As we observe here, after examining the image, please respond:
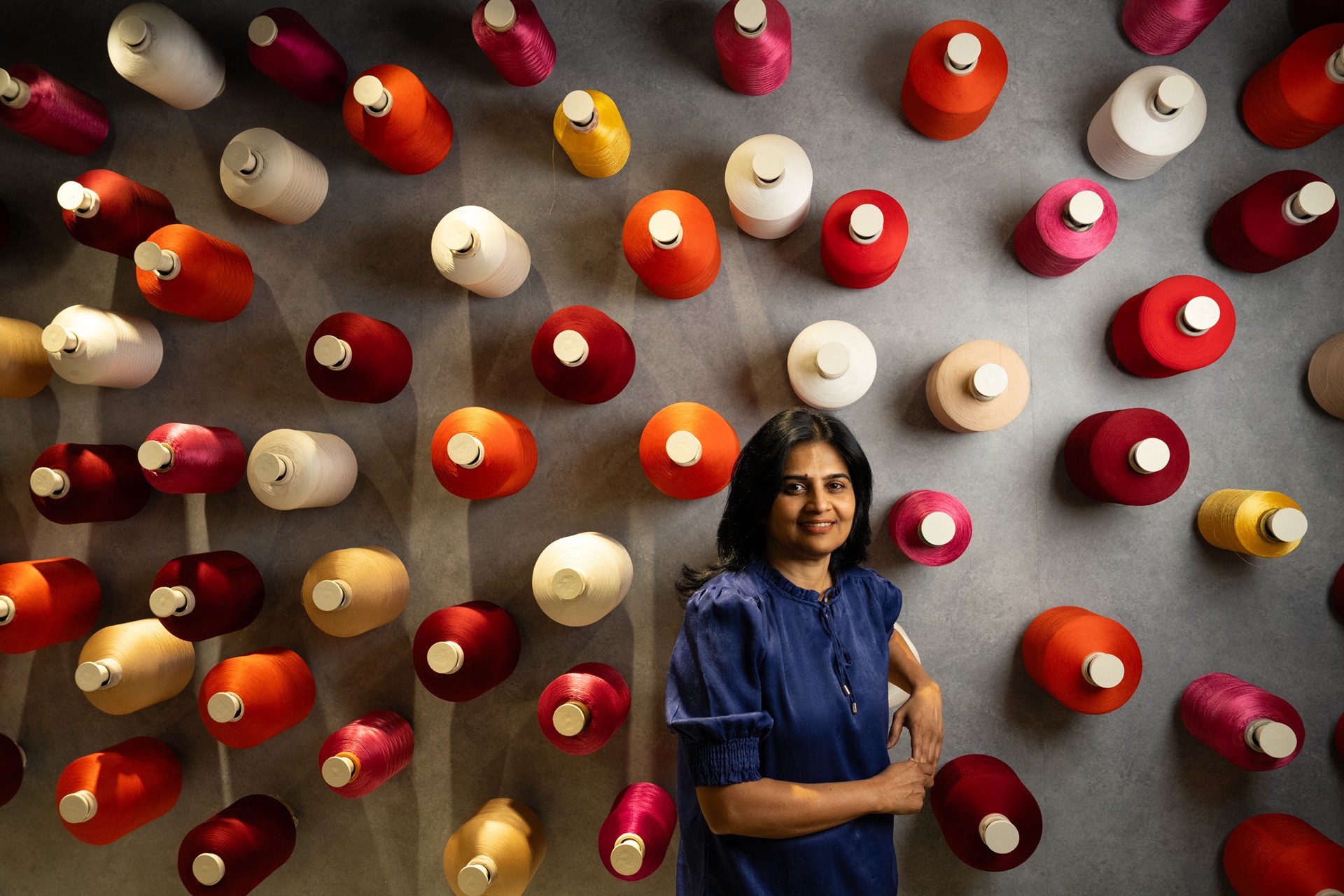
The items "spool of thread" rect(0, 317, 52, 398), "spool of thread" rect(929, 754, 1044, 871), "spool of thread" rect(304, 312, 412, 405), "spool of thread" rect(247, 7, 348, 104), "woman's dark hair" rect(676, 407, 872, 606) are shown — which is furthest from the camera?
"spool of thread" rect(0, 317, 52, 398)

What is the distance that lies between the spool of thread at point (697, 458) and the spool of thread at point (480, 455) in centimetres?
31

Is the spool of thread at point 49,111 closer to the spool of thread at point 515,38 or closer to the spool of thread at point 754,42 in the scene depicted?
the spool of thread at point 515,38

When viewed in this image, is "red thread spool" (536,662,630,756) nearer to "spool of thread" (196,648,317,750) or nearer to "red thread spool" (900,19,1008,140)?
"spool of thread" (196,648,317,750)

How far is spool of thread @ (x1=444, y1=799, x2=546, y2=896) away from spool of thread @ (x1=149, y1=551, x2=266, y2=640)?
765mm

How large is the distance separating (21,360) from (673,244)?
1723 mm

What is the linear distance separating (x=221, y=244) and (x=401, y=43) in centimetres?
70

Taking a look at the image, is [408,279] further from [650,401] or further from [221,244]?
[650,401]

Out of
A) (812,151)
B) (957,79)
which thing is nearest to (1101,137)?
(957,79)

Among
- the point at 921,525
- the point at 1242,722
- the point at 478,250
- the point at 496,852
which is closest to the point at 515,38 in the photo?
Result: the point at 478,250

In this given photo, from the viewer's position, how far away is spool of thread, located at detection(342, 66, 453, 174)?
4.99 ft

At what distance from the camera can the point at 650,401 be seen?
5.53 ft

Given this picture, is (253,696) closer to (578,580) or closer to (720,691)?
(578,580)

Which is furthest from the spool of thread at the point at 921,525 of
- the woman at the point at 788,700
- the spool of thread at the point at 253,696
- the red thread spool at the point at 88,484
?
the red thread spool at the point at 88,484

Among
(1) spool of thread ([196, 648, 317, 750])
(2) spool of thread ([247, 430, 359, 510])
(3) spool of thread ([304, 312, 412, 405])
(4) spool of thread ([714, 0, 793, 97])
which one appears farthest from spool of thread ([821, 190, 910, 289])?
(1) spool of thread ([196, 648, 317, 750])
